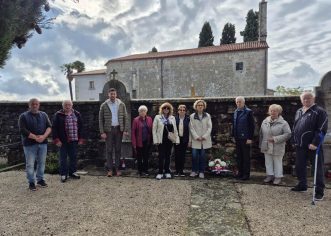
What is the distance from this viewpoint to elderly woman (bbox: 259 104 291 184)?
6.17 metres

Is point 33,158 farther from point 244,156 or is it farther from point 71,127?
point 244,156

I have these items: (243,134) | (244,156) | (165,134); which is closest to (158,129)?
(165,134)

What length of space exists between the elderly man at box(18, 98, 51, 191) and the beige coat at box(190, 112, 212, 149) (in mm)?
3056

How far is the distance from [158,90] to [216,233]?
32355 mm

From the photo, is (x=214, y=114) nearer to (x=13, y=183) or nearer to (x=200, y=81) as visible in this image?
(x=13, y=183)

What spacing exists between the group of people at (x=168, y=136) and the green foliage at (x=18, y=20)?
3.27 meters

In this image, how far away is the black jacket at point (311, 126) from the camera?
5250 mm

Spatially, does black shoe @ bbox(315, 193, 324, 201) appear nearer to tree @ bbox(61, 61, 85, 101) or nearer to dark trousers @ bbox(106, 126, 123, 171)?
dark trousers @ bbox(106, 126, 123, 171)

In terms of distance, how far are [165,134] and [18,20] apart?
433cm

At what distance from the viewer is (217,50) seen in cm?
3300

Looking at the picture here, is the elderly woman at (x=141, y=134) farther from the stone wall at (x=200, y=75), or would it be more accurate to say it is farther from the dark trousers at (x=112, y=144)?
the stone wall at (x=200, y=75)

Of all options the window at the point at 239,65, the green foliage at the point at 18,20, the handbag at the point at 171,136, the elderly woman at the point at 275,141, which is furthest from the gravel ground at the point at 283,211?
the window at the point at 239,65

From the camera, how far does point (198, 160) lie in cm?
687

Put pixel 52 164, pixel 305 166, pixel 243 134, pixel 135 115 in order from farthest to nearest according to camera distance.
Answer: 1. pixel 135 115
2. pixel 52 164
3. pixel 243 134
4. pixel 305 166
